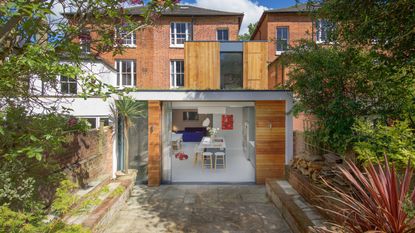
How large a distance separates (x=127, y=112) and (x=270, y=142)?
4.99 m

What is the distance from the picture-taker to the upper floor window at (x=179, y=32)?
65.4ft

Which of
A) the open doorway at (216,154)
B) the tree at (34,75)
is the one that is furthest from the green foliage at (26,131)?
the open doorway at (216,154)

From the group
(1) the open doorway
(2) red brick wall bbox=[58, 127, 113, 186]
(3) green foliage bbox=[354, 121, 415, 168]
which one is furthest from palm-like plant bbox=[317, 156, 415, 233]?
(1) the open doorway

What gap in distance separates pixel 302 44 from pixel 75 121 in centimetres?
512

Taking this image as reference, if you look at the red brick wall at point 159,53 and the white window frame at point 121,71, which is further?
the red brick wall at point 159,53

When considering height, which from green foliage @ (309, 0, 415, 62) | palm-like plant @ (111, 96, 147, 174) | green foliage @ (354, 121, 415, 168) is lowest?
green foliage @ (354, 121, 415, 168)

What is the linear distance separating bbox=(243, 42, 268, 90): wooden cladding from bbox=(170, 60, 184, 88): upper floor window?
652 cm

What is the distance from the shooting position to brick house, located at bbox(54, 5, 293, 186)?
8.68 metres

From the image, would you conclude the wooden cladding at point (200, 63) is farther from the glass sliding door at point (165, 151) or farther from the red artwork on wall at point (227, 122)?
the glass sliding door at point (165, 151)

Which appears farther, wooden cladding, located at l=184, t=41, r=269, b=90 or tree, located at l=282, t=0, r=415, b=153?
wooden cladding, located at l=184, t=41, r=269, b=90

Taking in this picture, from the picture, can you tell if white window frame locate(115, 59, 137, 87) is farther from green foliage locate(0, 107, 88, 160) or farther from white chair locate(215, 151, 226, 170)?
green foliage locate(0, 107, 88, 160)

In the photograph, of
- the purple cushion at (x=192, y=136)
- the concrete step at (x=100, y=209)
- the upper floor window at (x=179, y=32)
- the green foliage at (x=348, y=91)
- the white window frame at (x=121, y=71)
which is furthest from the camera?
the purple cushion at (x=192, y=136)

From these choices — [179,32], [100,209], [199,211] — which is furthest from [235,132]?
[100,209]

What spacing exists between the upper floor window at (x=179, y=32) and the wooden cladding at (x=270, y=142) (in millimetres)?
13062
